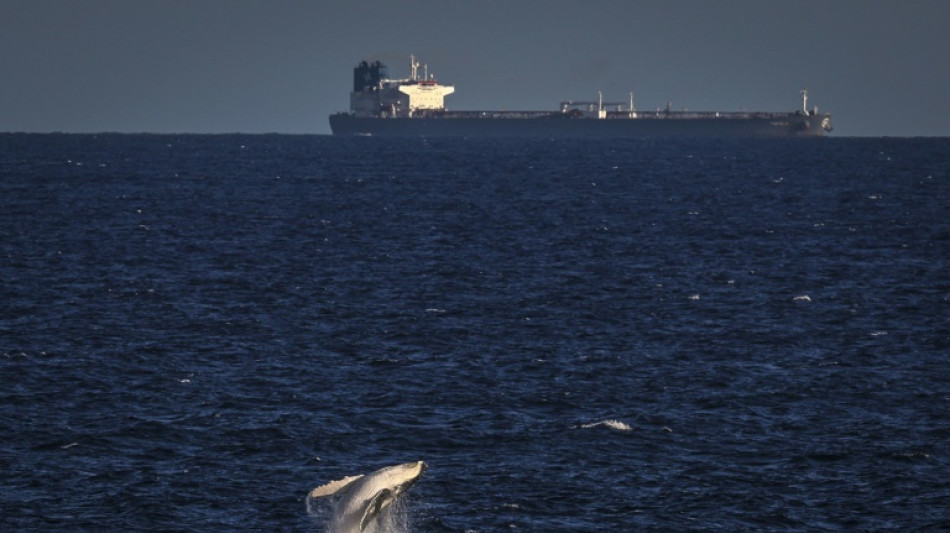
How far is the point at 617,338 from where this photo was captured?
5097 cm

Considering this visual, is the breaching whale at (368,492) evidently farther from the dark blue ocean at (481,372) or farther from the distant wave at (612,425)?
the distant wave at (612,425)

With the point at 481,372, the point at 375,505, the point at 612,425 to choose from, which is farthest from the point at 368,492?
the point at 481,372

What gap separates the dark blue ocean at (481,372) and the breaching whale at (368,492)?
15.3ft

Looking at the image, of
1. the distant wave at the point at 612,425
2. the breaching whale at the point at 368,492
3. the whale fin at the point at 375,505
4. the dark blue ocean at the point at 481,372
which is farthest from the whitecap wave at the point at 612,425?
the whale fin at the point at 375,505

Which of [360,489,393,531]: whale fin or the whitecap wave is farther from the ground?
[360,489,393,531]: whale fin

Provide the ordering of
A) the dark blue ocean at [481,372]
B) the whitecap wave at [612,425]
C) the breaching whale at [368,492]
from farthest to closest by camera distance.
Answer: the whitecap wave at [612,425]
the dark blue ocean at [481,372]
the breaching whale at [368,492]

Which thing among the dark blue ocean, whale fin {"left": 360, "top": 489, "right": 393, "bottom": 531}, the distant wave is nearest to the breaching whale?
whale fin {"left": 360, "top": 489, "right": 393, "bottom": 531}

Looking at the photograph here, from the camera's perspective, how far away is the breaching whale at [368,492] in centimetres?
2438

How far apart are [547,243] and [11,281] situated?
101ft

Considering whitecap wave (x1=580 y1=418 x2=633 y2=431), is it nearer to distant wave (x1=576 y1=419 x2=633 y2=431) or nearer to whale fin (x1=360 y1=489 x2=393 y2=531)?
distant wave (x1=576 y1=419 x2=633 y2=431)

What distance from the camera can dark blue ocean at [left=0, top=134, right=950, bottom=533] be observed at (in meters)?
32.0

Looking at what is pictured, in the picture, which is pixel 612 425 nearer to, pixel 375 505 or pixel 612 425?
pixel 612 425

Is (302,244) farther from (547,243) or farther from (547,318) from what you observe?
(547,318)

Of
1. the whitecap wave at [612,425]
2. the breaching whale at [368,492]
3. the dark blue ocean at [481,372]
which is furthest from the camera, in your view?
the whitecap wave at [612,425]
